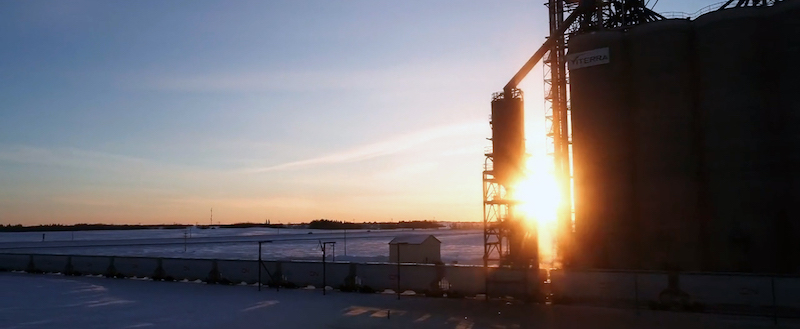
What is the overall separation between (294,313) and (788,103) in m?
23.1

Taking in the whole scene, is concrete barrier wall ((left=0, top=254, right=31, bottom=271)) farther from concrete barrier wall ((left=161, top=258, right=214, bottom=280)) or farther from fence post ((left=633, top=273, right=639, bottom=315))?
fence post ((left=633, top=273, right=639, bottom=315))

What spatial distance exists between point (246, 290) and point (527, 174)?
17947mm

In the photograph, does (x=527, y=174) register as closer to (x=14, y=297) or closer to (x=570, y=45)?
(x=570, y=45)

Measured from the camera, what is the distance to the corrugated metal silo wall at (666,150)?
1131 inches

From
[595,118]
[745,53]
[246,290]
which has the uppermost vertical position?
[745,53]

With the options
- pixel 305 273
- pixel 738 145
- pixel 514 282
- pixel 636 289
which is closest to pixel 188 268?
pixel 305 273

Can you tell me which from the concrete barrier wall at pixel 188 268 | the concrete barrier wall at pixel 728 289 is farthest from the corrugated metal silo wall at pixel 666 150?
the concrete barrier wall at pixel 188 268

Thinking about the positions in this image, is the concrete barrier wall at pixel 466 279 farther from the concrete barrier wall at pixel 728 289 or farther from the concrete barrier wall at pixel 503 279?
the concrete barrier wall at pixel 728 289

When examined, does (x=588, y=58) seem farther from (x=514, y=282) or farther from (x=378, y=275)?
(x=378, y=275)

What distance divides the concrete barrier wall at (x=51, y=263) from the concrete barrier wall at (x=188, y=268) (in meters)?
9.64

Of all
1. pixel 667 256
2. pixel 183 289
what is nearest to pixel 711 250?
pixel 667 256

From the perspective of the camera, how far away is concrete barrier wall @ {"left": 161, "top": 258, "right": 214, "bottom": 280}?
32406mm

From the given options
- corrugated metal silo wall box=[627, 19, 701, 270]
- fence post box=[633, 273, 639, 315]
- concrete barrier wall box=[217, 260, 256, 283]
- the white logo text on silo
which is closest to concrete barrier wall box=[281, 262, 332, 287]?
concrete barrier wall box=[217, 260, 256, 283]

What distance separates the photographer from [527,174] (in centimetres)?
3700
